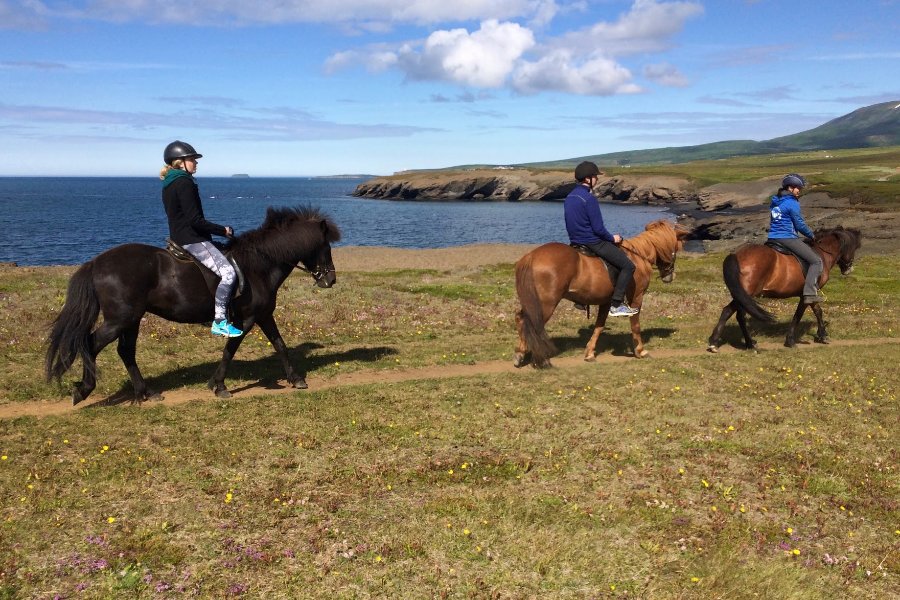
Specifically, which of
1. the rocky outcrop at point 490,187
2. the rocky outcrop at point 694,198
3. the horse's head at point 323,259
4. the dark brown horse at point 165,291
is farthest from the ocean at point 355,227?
the dark brown horse at point 165,291

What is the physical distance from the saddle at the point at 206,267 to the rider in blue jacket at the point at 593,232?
7.54m

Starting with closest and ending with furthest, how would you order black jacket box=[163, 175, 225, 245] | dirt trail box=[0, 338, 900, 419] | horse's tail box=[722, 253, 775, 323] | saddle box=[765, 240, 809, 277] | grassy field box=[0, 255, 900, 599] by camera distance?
grassy field box=[0, 255, 900, 599], black jacket box=[163, 175, 225, 245], dirt trail box=[0, 338, 900, 419], horse's tail box=[722, 253, 775, 323], saddle box=[765, 240, 809, 277]

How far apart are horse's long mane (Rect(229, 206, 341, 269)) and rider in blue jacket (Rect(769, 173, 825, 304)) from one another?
477 inches

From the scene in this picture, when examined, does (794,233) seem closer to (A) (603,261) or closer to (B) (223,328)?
(A) (603,261)

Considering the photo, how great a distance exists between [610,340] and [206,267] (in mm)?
11927

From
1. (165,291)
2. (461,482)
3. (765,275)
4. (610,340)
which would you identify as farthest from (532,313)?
(165,291)

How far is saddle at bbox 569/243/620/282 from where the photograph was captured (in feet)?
49.3

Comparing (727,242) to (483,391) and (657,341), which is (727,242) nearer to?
(657,341)

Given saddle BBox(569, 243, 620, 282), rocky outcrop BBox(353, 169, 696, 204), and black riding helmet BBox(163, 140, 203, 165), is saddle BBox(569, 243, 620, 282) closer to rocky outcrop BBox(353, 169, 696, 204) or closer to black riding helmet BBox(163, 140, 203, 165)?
black riding helmet BBox(163, 140, 203, 165)

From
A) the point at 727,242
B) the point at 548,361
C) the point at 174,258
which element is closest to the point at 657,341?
the point at 548,361

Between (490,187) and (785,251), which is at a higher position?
(490,187)

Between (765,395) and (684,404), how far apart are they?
2177mm

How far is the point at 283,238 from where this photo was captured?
42.0ft

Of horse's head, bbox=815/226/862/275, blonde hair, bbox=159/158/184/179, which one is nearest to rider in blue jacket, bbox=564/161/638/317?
horse's head, bbox=815/226/862/275
